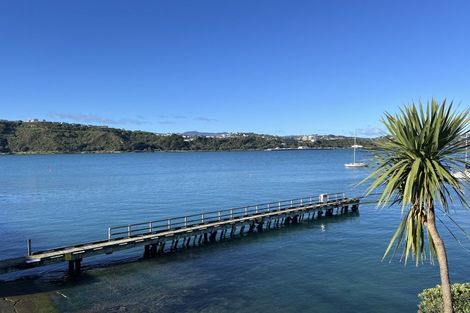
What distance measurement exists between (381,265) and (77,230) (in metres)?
32.7

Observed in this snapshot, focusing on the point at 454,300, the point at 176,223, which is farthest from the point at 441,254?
the point at 176,223

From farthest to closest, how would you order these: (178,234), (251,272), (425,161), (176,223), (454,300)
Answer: (176,223) → (178,234) → (251,272) → (454,300) → (425,161)

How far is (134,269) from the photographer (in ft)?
96.1

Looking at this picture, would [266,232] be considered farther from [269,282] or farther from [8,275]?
[8,275]

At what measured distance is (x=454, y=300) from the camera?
13266 millimetres

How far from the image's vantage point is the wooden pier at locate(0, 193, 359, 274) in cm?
2708

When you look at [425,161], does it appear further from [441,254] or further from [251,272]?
[251,272]

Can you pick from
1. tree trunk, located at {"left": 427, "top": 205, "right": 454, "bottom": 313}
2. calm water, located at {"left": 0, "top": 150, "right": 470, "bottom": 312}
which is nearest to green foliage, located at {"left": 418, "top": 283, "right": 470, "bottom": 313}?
tree trunk, located at {"left": 427, "top": 205, "right": 454, "bottom": 313}

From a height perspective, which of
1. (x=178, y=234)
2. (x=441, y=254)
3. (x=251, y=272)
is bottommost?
(x=251, y=272)

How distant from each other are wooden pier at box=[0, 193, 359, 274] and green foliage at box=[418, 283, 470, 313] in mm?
22049

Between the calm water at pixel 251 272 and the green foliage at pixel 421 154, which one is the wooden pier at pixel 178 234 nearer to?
the calm water at pixel 251 272

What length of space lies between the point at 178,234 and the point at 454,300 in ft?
80.9

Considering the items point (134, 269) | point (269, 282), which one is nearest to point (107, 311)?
point (134, 269)

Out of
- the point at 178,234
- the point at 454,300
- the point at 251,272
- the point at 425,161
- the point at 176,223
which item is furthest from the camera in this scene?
the point at 176,223
